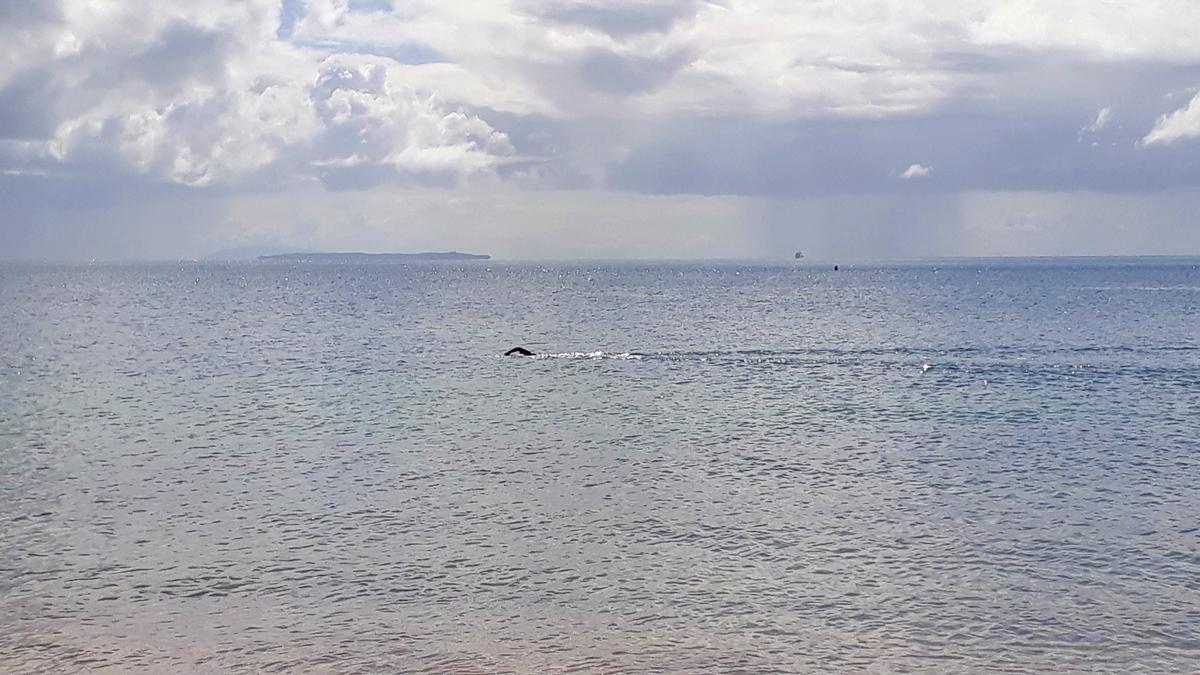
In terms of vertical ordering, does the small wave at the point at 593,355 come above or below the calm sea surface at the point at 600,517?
above

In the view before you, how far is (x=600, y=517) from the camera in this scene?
35.0 metres

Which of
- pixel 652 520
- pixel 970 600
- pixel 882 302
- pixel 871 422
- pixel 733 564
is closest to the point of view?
pixel 970 600

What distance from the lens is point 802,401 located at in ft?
194

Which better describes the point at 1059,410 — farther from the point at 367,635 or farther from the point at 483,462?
the point at 367,635

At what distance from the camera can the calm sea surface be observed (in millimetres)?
24484

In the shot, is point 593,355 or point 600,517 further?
point 593,355

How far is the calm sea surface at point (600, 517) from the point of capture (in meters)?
24.5

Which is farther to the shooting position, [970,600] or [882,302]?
[882,302]

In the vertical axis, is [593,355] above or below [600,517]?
above

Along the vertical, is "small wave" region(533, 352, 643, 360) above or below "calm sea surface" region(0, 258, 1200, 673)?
above

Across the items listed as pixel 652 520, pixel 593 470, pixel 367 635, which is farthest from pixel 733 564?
pixel 593 470

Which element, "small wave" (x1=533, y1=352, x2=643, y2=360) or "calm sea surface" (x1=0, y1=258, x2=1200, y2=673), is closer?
"calm sea surface" (x1=0, y1=258, x2=1200, y2=673)

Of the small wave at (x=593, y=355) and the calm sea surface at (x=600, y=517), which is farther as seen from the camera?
the small wave at (x=593, y=355)

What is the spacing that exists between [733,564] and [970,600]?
19.3 ft
